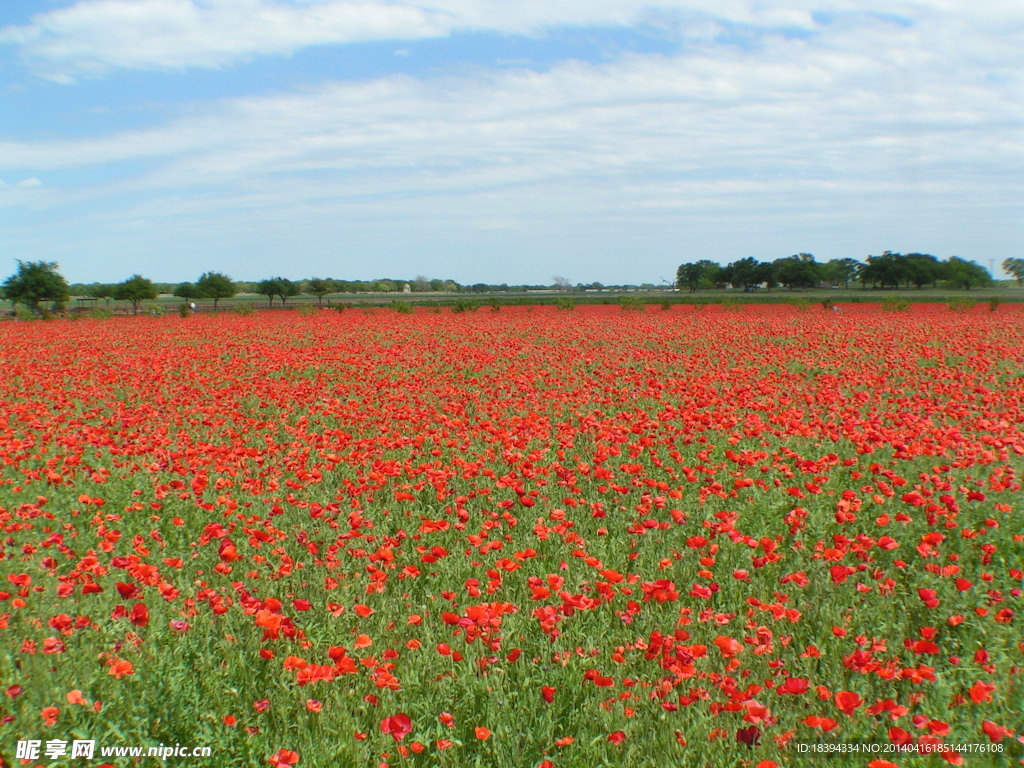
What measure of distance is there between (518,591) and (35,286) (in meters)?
56.7

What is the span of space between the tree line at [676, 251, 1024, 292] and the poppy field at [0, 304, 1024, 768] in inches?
4425

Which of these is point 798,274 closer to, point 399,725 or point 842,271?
point 842,271

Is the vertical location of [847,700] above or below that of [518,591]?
above

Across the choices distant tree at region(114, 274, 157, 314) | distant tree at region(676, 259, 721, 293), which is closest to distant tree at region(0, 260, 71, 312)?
distant tree at region(114, 274, 157, 314)

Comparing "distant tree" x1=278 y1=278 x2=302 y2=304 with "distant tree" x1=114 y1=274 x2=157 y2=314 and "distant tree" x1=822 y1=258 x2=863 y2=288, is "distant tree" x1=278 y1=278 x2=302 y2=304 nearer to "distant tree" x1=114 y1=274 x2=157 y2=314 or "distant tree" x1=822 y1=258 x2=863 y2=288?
"distant tree" x1=114 y1=274 x2=157 y2=314

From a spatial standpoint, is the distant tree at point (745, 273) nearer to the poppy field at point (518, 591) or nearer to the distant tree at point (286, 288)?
the distant tree at point (286, 288)

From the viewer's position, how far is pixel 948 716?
3293 millimetres

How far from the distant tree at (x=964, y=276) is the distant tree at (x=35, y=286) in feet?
323

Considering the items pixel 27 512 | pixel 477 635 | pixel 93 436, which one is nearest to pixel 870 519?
pixel 477 635

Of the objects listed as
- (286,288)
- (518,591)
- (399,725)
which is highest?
(286,288)

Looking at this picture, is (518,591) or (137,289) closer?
(518,591)

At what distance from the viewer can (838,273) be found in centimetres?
16562

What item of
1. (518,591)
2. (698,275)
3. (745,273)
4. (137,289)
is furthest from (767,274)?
(518,591)

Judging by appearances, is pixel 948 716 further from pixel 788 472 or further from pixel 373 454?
pixel 373 454
